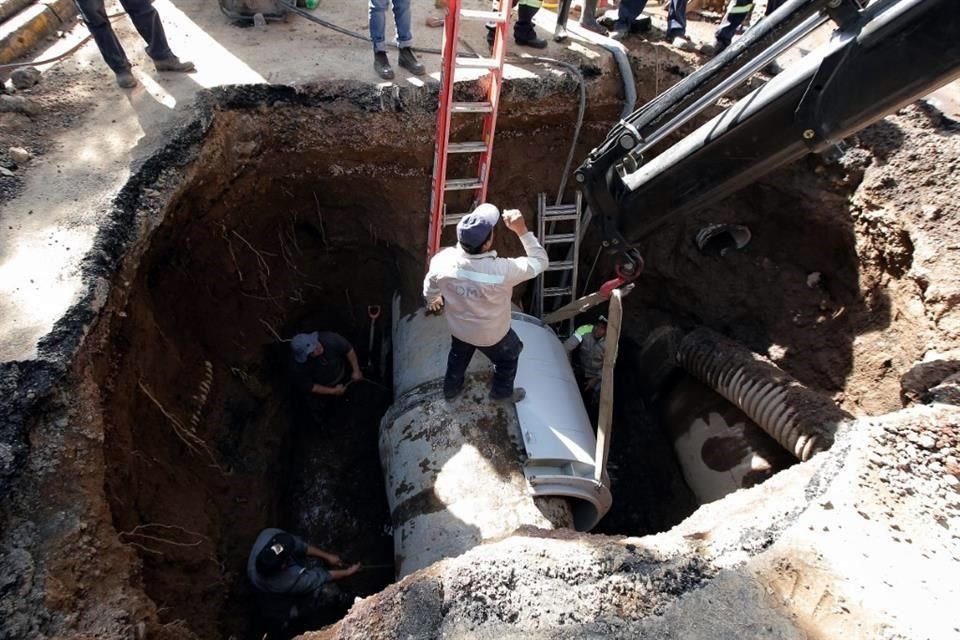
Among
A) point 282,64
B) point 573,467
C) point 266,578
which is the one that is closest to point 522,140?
point 282,64

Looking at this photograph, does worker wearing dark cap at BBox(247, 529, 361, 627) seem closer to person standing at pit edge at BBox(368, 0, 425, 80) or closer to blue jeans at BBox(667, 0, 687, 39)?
person standing at pit edge at BBox(368, 0, 425, 80)

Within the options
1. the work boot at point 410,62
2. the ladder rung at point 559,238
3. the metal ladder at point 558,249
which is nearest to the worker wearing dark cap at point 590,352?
the metal ladder at point 558,249

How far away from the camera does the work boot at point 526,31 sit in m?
5.52

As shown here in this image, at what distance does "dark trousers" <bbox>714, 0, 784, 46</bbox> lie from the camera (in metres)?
5.69

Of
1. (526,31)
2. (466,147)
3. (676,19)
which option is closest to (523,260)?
(466,147)

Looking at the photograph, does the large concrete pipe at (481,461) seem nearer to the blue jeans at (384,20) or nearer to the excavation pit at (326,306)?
the excavation pit at (326,306)

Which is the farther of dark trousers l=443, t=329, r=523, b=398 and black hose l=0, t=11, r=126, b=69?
black hose l=0, t=11, r=126, b=69

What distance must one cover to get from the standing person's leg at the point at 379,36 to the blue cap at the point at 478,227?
2.40 metres

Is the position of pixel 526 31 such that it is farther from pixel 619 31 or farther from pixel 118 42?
→ pixel 118 42

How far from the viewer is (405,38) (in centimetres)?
488

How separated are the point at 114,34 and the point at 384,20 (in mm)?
2200

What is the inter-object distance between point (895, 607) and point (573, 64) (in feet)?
15.9

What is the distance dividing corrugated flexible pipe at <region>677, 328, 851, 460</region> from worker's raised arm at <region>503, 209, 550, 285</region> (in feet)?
7.40

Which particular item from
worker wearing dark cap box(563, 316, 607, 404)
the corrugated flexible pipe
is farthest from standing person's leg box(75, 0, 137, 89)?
the corrugated flexible pipe
